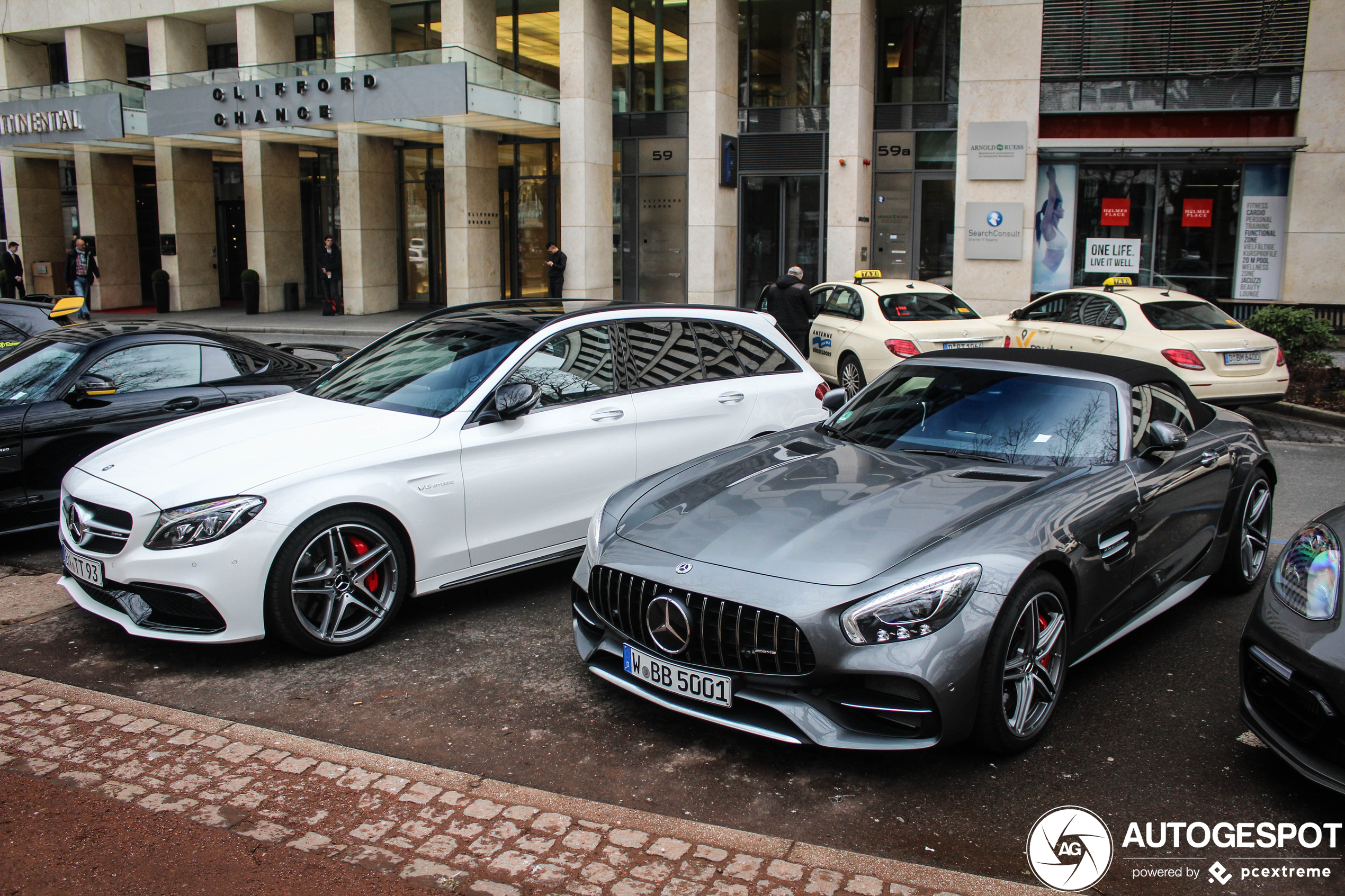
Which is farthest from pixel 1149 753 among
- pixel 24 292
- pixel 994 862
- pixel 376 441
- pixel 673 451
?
pixel 24 292

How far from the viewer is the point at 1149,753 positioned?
4.09 m

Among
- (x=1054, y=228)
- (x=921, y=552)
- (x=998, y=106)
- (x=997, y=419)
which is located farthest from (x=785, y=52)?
(x=921, y=552)

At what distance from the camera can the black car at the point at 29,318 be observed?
32.0ft

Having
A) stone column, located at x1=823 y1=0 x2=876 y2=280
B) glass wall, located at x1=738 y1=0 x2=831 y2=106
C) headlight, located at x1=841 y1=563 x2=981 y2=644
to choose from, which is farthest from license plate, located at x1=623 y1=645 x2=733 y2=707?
glass wall, located at x1=738 y1=0 x2=831 y2=106

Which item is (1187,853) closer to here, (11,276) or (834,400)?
(834,400)

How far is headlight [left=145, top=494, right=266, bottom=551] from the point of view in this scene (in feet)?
15.6

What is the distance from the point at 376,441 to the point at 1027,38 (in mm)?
19284

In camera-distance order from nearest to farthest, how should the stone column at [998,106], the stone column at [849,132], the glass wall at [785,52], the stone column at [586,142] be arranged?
the stone column at [998,106] → the stone column at [849,132] → the stone column at [586,142] → the glass wall at [785,52]

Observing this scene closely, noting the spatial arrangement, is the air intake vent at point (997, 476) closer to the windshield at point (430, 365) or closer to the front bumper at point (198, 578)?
the windshield at point (430, 365)

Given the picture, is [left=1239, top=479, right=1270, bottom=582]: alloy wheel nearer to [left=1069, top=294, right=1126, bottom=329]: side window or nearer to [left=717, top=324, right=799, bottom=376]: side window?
[left=717, top=324, right=799, bottom=376]: side window

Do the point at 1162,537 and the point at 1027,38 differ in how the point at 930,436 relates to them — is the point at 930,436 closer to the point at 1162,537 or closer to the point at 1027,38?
the point at 1162,537

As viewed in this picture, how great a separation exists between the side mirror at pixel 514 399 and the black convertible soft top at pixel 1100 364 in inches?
82.5

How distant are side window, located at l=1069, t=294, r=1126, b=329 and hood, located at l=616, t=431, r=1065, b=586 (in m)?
8.74

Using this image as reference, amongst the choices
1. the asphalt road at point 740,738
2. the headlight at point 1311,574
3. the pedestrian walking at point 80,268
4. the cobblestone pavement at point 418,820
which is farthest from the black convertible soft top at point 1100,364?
the pedestrian walking at point 80,268
